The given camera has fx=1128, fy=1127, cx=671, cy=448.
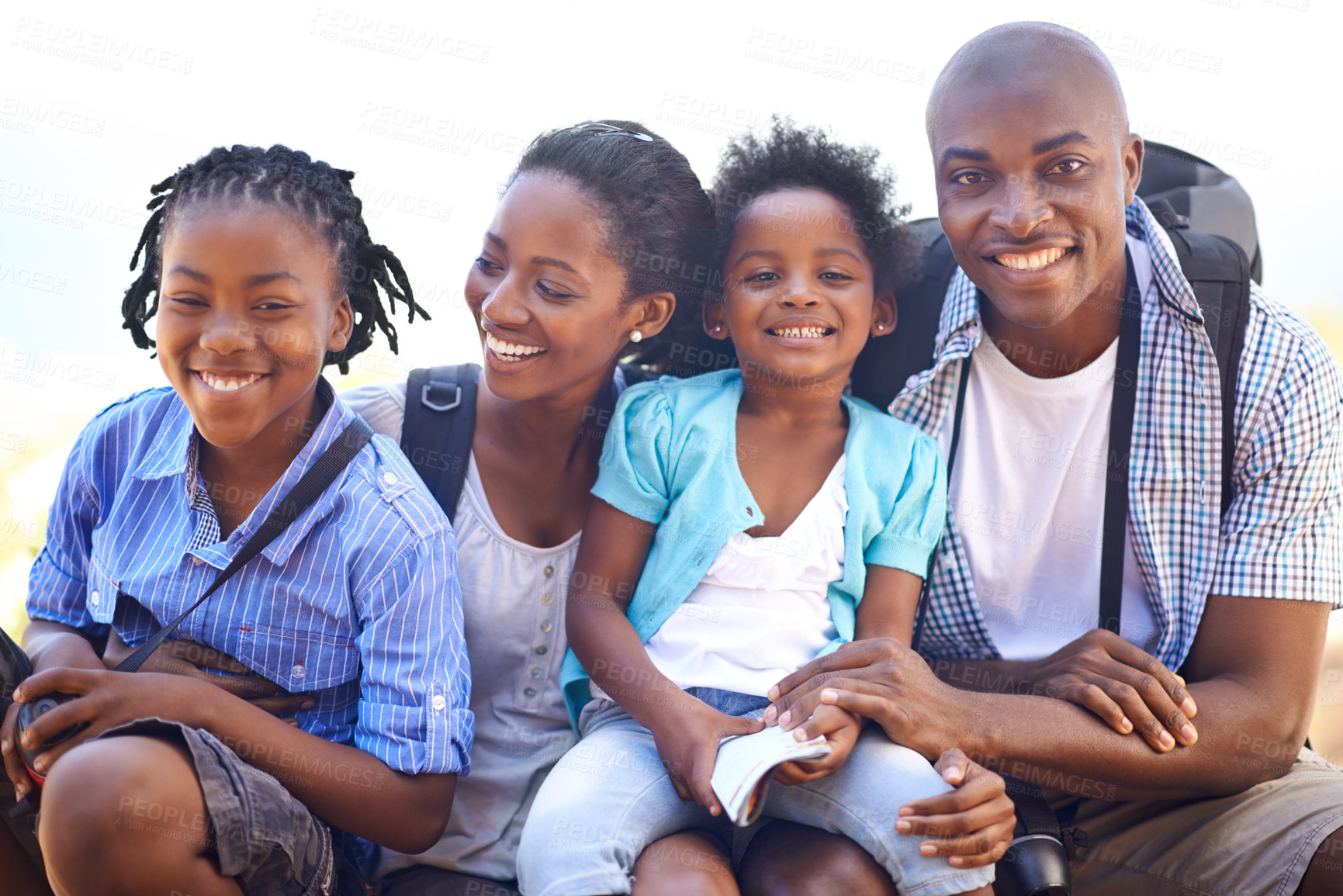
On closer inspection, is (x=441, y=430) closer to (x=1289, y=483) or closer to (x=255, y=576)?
(x=255, y=576)

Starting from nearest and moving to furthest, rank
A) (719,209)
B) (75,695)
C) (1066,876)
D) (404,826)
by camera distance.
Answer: (75,695)
(404,826)
(1066,876)
(719,209)

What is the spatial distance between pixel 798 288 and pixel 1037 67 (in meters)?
0.73

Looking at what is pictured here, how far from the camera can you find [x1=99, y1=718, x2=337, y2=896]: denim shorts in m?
1.69

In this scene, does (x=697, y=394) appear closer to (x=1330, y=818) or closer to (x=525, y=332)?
(x=525, y=332)

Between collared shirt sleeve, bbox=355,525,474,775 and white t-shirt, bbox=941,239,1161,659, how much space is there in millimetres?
1231

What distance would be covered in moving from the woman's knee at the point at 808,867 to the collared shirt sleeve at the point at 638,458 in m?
0.70

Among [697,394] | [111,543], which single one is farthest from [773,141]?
[111,543]

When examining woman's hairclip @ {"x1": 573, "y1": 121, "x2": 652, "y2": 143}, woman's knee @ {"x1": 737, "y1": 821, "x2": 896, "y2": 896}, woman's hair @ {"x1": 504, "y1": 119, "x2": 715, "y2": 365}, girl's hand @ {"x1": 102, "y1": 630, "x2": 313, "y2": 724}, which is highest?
woman's hairclip @ {"x1": 573, "y1": 121, "x2": 652, "y2": 143}

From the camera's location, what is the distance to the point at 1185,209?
3.08 meters

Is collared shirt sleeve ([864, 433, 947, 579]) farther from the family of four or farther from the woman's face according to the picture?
the woman's face

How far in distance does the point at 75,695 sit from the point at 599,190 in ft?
4.81

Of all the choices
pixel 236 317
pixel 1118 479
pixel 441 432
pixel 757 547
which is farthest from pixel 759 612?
pixel 236 317

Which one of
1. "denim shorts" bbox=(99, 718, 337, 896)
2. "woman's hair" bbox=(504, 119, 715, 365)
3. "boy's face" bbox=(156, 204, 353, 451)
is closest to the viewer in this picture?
"denim shorts" bbox=(99, 718, 337, 896)

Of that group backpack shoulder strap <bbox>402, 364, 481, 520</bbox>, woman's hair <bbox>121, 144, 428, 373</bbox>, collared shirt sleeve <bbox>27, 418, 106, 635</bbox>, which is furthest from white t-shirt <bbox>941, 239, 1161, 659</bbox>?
collared shirt sleeve <bbox>27, 418, 106, 635</bbox>
